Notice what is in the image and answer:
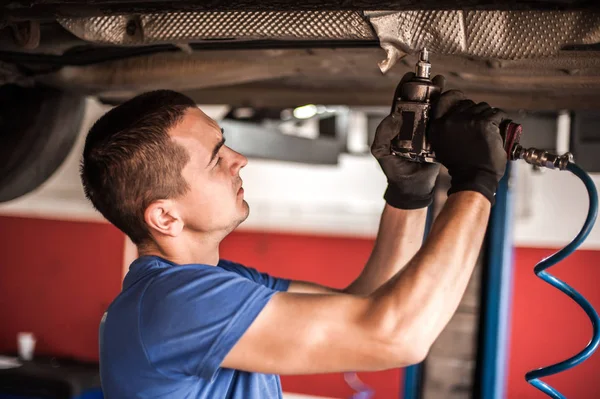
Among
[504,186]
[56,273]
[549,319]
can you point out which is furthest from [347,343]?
[56,273]

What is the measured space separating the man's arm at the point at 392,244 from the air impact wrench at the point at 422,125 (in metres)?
0.28

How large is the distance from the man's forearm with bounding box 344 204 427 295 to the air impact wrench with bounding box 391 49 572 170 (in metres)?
0.28

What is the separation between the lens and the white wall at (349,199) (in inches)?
134

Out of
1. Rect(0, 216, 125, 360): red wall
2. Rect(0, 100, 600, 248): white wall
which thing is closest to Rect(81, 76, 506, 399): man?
Rect(0, 100, 600, 248): white wall

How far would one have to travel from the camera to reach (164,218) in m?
1.00

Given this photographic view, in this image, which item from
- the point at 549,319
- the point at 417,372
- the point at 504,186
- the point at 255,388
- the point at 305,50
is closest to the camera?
the point at 255,388

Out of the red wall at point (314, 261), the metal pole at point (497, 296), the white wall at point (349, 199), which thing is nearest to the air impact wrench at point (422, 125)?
the metal pole at point (497, 296)

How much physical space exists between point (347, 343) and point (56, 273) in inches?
164

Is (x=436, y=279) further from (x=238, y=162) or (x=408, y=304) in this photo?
(x=238, y=162)

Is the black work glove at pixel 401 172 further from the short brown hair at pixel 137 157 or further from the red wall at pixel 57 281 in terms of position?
the red wall at pixel 57 281

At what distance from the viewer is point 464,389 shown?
5.06ft

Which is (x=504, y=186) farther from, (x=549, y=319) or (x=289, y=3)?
(x=549, y=319)

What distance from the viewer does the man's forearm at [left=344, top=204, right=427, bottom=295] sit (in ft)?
3.67

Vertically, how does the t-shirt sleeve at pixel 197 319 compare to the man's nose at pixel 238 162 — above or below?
below
